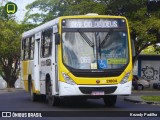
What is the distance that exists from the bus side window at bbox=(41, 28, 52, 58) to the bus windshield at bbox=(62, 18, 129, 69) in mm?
1562

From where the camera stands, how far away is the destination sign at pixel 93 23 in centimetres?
1835

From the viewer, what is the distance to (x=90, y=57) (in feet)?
58.9

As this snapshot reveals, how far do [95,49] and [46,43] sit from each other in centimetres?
291

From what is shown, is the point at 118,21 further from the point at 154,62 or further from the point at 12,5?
the point at 154,62

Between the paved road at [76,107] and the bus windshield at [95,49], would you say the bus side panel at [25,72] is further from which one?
the bus windshield at [95,49]

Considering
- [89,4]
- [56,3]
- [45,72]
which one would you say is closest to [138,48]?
[89,4]

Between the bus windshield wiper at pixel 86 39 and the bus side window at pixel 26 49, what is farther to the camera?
the bus side window at pixel 26 49

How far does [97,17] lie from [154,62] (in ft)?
106

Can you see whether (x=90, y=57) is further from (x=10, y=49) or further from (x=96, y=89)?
(x=10, y=49)

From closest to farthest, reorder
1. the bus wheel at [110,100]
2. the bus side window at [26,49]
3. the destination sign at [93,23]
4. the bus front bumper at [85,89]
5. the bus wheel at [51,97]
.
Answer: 1. the bus front bumper at [85,89]
2. the destination sign at [93,23]
3. the bus wheel at [51,97]
4. the bus wheel at [110,100]
5. the bus side window at [26,49]

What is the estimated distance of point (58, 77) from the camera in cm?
1802

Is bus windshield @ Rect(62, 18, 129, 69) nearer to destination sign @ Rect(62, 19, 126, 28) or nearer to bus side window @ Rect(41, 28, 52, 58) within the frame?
destination sign @ Rect(62, 19, 126, 28)

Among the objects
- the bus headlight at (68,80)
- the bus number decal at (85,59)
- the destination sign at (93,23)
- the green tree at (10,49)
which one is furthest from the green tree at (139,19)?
the bus headlight at (68,80)

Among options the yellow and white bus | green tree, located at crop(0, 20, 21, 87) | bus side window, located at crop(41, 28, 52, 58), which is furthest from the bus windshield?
green tree, located at crop(0, 20, 21, 87)
